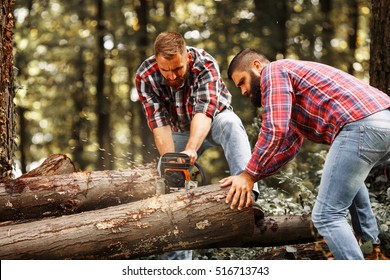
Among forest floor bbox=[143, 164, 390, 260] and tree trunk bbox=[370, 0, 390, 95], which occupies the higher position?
tree trunk bbox=[370, 0, 390, 95]

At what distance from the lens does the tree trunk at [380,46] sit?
15.6ft

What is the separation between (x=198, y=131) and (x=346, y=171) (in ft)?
4.28

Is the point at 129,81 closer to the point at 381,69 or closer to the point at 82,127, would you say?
the point at 82,127

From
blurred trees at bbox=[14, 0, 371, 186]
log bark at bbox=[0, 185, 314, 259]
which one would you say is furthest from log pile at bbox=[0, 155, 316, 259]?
blurred trees at bbox=[14, 0, 371, 186]

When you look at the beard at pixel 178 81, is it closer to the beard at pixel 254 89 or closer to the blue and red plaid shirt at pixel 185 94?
the blue and red plaid shirt at pixel 185 94

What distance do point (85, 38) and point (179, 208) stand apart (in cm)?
697

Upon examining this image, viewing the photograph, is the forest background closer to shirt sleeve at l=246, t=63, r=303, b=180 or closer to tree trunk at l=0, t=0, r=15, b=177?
tree trunk at l=0, t=0, r=15, b=177

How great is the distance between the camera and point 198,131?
3719 mm

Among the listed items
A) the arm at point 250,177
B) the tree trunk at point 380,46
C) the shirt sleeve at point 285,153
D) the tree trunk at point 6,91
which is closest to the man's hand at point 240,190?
the arm at point 250,177

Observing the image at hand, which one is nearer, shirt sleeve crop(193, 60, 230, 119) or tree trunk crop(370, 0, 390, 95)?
shirt sleeve crop(193, 60, 230, 119)

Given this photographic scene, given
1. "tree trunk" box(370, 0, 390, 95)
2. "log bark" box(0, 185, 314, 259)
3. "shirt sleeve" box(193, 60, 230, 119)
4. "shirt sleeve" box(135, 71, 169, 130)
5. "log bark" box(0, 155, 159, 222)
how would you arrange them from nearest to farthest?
"log bark" box(0, 185, 314, 259) → "log bark" box(0, 155, 159, 222) → "shirt sleeve" box(193, 60, 230, 119) → "shirt sleeve" box(135, 71, 169, 130) → "tree trunk" box(370, 0, 390, 95)

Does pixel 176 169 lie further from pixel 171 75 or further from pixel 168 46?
pixel 168 46

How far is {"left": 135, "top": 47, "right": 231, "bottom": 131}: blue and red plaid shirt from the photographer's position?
12.6 ft
